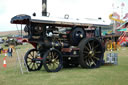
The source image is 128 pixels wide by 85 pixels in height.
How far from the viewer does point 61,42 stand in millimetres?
10430

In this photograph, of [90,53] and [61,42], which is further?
[90,53]

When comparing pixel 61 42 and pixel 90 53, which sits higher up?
pixel 61 42

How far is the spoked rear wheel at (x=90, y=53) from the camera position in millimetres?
10289

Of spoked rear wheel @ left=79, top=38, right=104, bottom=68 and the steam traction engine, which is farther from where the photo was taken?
spoked rear wheel @ left=79, top=38, right=104, bottom=68

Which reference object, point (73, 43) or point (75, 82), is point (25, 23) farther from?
point (75, 82)

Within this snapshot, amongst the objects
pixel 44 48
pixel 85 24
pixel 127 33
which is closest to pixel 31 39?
pixel 44 48

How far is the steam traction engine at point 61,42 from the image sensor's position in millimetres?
9594

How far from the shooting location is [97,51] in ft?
37.1

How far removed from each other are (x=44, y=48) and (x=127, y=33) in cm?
3392

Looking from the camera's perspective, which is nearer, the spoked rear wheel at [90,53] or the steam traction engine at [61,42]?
the steam traction engine at [61,42]

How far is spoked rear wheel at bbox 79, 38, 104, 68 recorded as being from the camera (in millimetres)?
10289

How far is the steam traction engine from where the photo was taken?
9594mm

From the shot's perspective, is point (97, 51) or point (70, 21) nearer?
point (70, 21)

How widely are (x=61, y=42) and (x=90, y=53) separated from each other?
1718 mm
